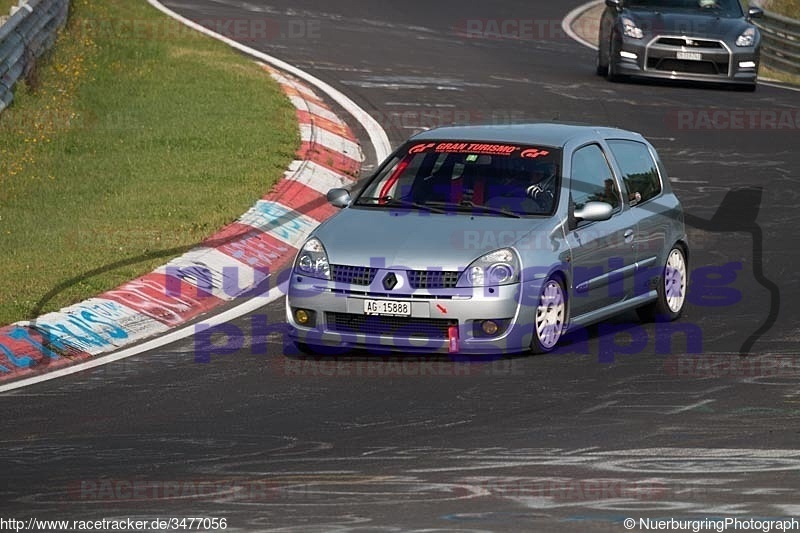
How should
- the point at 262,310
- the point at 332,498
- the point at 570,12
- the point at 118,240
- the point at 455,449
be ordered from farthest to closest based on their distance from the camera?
the point at 570,12, the point at 118,240, the point at 262,310, the point at 455,449, the point at 332,498

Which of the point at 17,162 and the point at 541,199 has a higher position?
the point at 541,199

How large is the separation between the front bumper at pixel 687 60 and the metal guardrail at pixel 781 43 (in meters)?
4.78

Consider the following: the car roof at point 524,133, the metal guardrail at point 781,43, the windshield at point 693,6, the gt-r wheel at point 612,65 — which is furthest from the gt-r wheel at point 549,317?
the metal guardrail at point 781,43

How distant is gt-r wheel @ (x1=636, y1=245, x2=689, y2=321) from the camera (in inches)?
495

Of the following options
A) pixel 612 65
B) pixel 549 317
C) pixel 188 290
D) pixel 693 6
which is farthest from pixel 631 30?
pixel 549 317

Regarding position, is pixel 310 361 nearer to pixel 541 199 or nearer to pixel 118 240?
pixel 541 199

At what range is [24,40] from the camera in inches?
801

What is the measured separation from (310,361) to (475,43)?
1751 cm

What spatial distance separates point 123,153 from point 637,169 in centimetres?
703

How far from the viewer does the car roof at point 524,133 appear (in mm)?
12062

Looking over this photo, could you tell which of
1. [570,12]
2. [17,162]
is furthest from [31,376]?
[570,12]

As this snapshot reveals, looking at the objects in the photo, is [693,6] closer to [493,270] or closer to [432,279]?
[493,270]

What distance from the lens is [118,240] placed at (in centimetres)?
1433

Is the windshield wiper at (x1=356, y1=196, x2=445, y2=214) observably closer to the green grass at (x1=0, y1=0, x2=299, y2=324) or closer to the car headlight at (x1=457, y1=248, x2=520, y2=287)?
the car headlight at (x1=457, y1=248, x2=520, y2=287)
